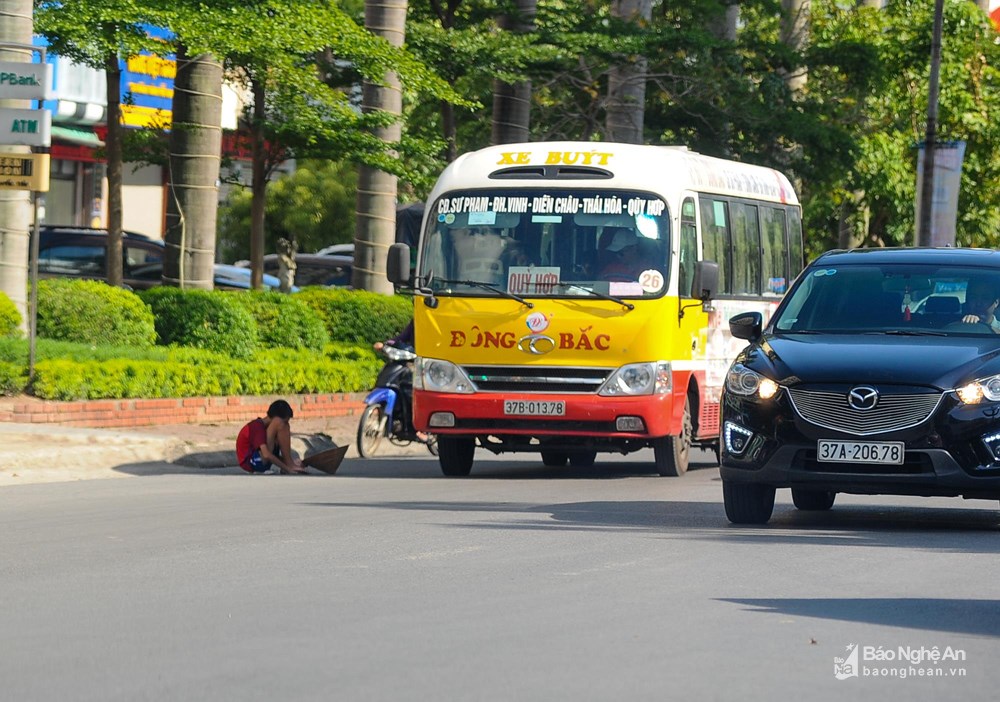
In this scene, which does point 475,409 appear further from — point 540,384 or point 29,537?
point 29,537

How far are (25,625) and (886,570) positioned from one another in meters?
4.44

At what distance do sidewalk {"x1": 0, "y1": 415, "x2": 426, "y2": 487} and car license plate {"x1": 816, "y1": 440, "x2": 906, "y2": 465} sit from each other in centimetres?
690

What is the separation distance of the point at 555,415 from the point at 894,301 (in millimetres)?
4298

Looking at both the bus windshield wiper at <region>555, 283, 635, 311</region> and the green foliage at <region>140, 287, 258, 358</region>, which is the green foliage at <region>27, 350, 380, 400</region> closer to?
the green foliage at <region>140, 287, 258, 358</region>

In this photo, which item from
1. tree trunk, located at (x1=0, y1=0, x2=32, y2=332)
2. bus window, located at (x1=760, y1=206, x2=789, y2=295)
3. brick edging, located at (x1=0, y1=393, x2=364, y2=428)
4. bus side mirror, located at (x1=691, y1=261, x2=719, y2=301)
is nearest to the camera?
bus side mirror, located at (x1=691, y1=261, x2=719, y2=301)

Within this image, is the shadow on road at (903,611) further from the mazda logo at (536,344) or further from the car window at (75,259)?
the car window at (75,259)

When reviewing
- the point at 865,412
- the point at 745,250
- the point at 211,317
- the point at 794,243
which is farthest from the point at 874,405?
the point at 211,317

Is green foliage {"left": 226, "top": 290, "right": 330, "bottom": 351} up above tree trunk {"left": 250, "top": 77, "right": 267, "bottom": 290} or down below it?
below

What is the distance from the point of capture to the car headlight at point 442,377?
16.2 meters

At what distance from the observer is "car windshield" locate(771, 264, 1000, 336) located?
39.7 feet

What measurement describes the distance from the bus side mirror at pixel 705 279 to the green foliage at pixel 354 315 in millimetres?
8500

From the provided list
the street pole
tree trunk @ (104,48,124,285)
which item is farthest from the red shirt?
the street pole

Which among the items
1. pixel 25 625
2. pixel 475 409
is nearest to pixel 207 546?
pixel 25 625

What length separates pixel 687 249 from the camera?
55.2ft
